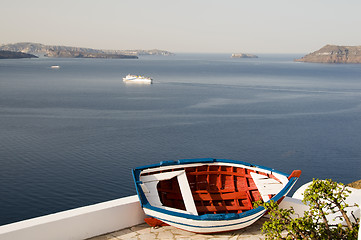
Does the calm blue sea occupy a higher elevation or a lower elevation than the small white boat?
lower

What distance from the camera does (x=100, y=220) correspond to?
554cm

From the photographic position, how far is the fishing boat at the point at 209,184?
681cm

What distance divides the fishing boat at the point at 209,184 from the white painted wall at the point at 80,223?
48 cm

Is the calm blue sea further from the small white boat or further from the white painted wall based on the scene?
the small white boat

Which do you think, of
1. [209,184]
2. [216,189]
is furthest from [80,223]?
[216,189]

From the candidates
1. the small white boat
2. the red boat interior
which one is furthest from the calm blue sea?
the small white boat

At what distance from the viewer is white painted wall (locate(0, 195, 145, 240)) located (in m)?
4.89

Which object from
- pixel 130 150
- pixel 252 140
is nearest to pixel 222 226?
pixel 130 150

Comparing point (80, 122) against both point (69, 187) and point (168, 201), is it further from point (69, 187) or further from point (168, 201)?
point (168, 201)

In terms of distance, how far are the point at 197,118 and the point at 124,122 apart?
6.82 metres

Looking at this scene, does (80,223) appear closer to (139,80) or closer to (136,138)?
(136,138)

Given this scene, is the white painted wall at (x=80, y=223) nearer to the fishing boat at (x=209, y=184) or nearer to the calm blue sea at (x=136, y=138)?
the fishing boat at (x=209, y=184)

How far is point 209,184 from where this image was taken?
737 centimetres

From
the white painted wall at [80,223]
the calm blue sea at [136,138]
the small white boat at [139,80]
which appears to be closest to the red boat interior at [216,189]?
the white painted wall at [80,223]
